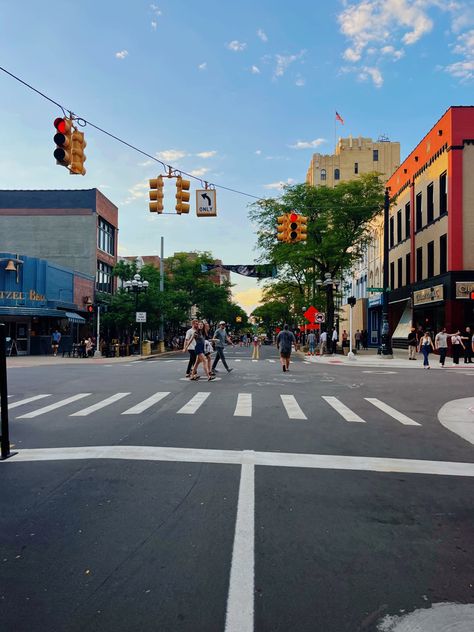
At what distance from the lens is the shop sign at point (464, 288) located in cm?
2872

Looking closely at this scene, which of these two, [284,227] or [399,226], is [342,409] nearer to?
[284,227]

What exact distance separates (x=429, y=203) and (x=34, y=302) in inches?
1102

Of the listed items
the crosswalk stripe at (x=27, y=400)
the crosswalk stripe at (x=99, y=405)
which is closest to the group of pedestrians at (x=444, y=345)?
the crosswalk stripe at (x=99, y=405)

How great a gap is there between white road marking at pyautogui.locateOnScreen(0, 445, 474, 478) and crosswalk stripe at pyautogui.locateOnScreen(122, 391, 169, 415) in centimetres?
296

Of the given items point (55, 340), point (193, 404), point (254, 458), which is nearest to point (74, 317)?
point (55, 340)

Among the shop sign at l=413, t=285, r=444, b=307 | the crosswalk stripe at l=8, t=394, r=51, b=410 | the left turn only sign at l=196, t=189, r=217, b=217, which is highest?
the left turn only sign at l=196, t=189, r=217, b=217

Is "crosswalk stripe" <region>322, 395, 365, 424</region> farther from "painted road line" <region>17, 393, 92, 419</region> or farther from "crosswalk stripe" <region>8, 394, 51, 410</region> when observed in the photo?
"crosswalk stripe" <region>8, 394, 51, 410</region>

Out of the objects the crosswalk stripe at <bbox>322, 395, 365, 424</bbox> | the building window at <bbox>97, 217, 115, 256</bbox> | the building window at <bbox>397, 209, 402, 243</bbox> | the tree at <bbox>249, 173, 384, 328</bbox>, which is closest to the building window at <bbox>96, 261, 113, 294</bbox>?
the building window at <bbox>97, 217, 115, 256</bbox>

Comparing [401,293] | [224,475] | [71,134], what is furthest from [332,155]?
[224,475]

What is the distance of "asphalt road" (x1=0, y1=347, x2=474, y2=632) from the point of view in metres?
3.02

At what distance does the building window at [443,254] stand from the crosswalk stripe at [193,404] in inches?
923

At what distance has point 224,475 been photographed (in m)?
5.63

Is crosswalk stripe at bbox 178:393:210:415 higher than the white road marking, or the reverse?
crosswalk stripe at bbox 178:393:210:415

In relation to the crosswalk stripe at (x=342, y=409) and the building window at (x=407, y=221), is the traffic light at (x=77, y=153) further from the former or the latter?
the building window at (x=407, y=221)
